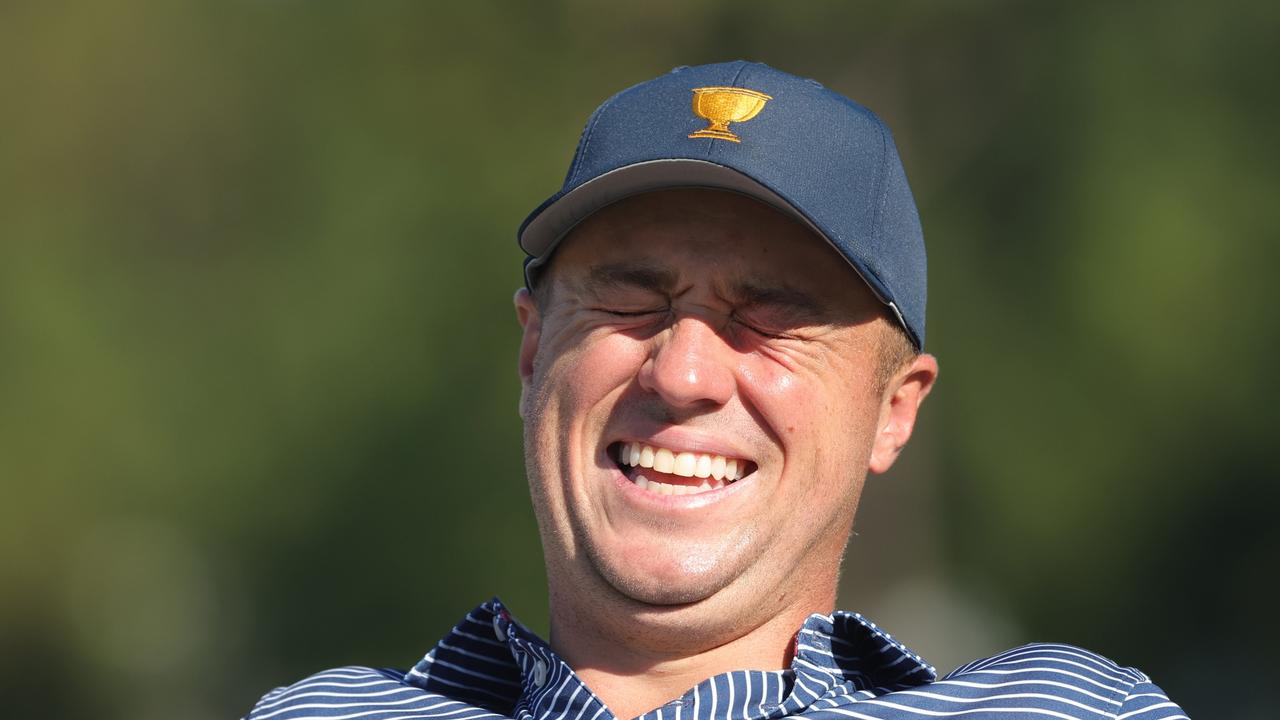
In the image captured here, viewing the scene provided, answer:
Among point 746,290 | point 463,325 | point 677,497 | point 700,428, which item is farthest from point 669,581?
point 463,325

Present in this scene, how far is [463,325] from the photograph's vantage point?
8547 mm

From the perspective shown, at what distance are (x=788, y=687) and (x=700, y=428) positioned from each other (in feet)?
1.41

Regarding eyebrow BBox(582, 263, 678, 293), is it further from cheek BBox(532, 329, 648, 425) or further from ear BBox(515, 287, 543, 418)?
ear BBox(515, 287, 543, 418)

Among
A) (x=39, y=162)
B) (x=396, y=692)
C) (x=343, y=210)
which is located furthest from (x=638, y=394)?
(x=39, y=162)

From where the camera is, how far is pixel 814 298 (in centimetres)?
258

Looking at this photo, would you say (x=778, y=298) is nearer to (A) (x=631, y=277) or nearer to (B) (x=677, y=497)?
(A) (x=631, y=277)

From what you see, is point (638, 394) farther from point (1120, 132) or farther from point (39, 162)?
point (39, 162)

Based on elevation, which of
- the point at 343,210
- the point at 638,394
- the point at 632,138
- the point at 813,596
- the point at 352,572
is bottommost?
the point at 352,572

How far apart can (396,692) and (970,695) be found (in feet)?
3.11

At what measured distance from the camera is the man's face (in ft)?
8.27

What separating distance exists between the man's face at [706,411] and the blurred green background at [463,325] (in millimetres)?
5182

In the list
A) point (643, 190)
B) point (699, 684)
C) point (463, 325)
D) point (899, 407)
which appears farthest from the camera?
point (463, 325)

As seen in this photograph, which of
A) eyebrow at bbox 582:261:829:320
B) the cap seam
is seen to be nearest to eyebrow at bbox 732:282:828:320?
eyebrow at bbox 582:261:829:320

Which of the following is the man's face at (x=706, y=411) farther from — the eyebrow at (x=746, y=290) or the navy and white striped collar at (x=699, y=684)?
the navy and white striped collar at (x=699, y=684)
